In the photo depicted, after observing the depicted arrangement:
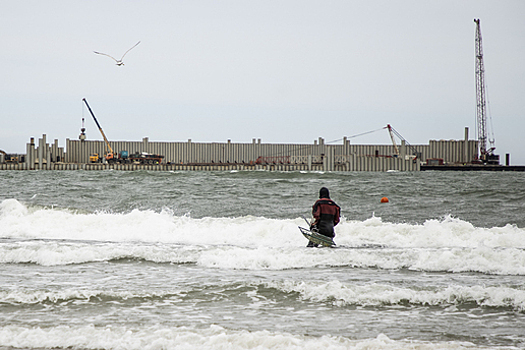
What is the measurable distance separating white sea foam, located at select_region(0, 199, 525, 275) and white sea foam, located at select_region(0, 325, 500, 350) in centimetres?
422

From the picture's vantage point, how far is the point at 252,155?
76750 mm

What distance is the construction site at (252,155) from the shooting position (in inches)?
2682

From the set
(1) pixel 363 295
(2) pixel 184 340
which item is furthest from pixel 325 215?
(2) pixel 184 340

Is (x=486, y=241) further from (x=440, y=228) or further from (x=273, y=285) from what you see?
(x=273, y=285)

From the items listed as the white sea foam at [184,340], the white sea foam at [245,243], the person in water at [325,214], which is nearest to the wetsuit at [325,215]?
the person in water at [325,214]

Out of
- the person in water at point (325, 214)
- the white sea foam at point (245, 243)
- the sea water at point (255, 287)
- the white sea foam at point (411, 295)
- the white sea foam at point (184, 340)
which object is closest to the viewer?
the white sea foam at point (184, 340)

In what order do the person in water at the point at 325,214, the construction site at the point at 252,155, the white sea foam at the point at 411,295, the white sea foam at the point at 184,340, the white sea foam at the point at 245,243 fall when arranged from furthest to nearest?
the construction site at the point at 252,155 < the person in water at the point at 325,214 < the white sea foam at the point at 245,243 < the white sea foam at the point at 411,295 < the white sea foam at the point at 184,340

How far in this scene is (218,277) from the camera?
838 centimetres

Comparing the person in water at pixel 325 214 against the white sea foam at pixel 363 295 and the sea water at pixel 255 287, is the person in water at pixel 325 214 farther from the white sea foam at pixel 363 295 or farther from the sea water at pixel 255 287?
the white sea foam at pixel 363 295

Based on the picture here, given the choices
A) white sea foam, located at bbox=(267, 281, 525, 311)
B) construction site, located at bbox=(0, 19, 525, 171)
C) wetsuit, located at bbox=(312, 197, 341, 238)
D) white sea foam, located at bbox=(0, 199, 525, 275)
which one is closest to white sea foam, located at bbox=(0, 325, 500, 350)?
white sea foam, located at bbox=(267, 281, 525, 311)

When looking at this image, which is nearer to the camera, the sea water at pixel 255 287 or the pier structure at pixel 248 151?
the sea water at pixel 255 287

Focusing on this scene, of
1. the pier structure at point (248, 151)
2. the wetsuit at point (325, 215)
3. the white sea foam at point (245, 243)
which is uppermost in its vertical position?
the pier structure at point (248, 151)

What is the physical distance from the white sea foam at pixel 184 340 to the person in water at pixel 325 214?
5.22 meters

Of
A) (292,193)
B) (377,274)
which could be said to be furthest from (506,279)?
(292,193)
